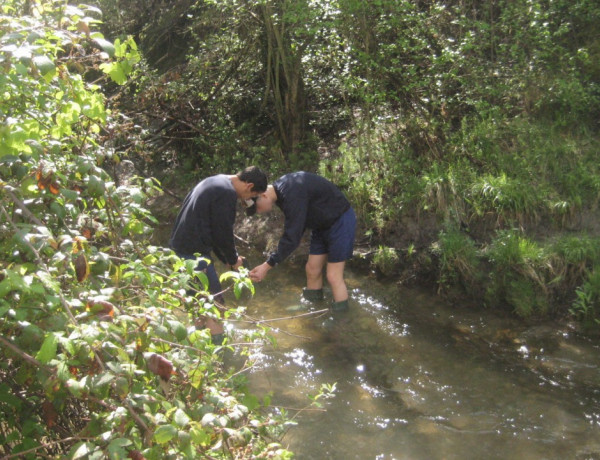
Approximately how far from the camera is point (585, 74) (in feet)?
22.7

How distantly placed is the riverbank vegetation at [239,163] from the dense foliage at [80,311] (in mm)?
10

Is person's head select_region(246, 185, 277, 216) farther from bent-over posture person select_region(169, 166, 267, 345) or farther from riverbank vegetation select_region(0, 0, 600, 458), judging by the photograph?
riverbank vegetation select_region(0, 0, 600, 458)

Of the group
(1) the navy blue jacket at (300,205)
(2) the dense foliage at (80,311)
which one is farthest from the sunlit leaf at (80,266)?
(1) the navy blue jacket at (300,205)

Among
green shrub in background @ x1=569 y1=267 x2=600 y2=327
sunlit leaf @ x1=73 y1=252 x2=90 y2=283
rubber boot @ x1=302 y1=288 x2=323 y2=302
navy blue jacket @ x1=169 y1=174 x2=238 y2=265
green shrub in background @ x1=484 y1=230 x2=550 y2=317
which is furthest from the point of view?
rubber boot @ x1=302 y1=288 x2=323 y2=302

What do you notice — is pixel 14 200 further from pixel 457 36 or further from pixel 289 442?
pixel 457 36

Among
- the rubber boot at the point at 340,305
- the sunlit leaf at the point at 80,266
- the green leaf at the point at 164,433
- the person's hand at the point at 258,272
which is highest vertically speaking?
the sunlit leaf at the point at 80,266

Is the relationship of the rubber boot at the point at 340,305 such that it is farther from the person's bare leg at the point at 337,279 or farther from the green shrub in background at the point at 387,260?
the green shrub in background at the point at 387,260

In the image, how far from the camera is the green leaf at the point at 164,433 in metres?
1.86

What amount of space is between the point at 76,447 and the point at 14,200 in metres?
0.90

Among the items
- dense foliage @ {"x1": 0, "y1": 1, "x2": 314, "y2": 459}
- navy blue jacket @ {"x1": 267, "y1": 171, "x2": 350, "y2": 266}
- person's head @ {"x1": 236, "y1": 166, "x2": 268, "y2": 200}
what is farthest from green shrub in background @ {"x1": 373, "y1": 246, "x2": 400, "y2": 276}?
dense foliage @ {"x1": 0, "y1": 1, "x2": 314, "y2": 459}

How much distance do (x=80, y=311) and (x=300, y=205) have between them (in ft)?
9.70

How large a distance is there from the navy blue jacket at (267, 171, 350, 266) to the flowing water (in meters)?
0.80

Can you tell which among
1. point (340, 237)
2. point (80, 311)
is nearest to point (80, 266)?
point (80, 311)

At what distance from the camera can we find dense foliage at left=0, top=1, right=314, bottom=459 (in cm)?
188
